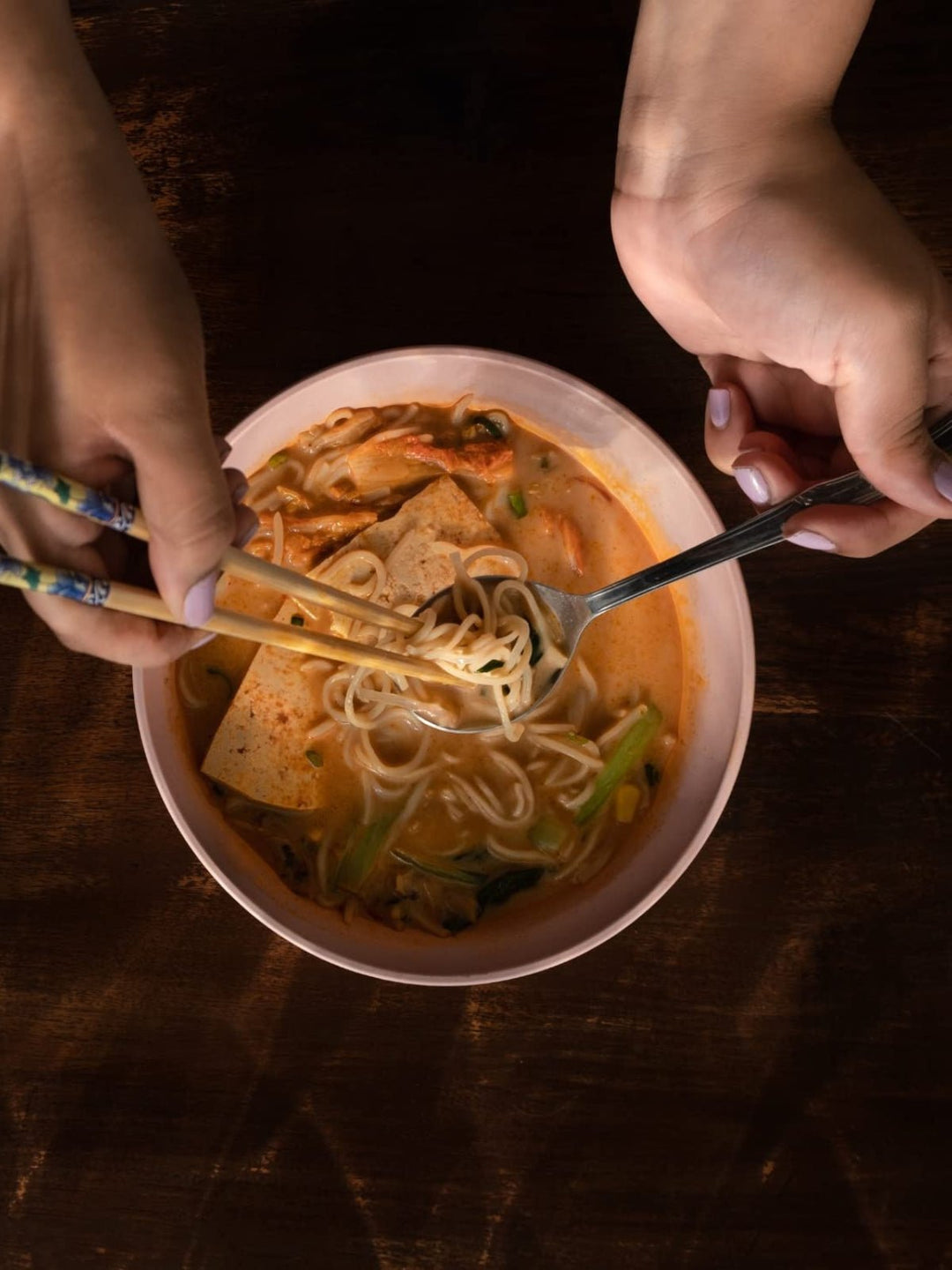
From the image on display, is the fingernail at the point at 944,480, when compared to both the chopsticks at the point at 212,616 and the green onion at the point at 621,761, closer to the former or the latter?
the green onion at the point at 621,761

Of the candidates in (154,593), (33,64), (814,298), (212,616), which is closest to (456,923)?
(212,616)

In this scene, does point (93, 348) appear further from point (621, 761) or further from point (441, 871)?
point (621, 761)

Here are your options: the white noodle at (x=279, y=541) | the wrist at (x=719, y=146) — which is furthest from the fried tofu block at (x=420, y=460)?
the wrist at (x=719, y=146)

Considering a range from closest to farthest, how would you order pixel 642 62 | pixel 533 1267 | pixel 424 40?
pixel 642 62, pixel 533 1267, pixel 424 40

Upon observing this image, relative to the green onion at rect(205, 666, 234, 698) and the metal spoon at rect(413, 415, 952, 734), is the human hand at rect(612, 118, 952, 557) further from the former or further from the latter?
the green onion at rect(205, 666, 234, 698)

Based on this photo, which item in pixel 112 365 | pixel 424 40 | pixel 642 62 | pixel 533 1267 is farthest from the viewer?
pixel 424 40

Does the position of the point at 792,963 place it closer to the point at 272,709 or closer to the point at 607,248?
the point at 272,709

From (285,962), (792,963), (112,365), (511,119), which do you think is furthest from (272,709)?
(511,119)
